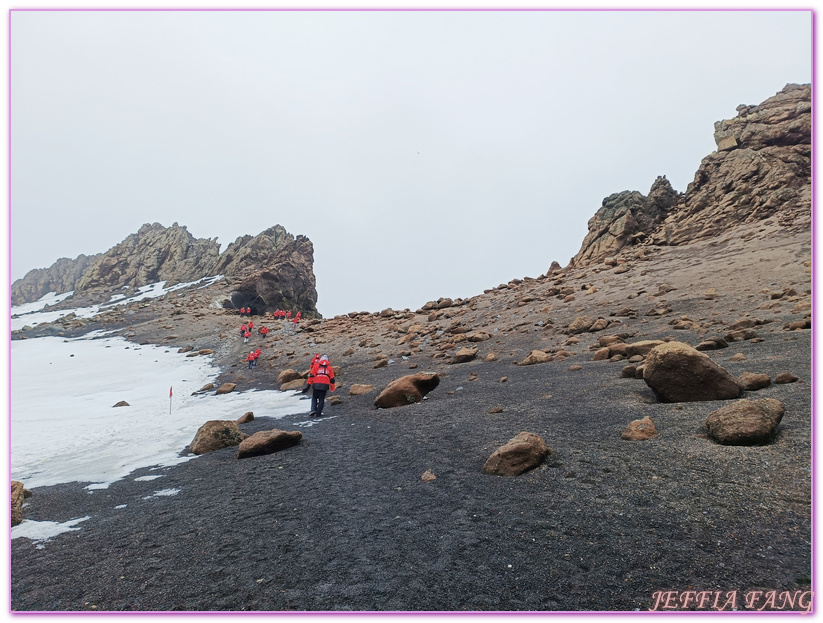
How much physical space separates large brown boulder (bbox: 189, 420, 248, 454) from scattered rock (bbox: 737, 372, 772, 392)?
33.4 feet

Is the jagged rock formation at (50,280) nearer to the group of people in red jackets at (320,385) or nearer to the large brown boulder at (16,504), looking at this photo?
the group of people in red jackets at (320,385)

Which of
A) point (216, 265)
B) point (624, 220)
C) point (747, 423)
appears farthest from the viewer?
point (216, 265)

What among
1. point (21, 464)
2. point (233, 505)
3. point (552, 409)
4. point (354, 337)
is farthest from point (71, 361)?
point (552, 409)

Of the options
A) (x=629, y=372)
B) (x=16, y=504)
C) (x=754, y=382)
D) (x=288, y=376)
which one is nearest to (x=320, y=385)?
(x=16, y=504)

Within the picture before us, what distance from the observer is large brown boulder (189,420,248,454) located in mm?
8453

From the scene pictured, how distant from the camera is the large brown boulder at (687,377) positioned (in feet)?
21.5

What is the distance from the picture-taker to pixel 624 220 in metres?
31.7

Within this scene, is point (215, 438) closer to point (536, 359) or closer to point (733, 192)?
point (536, 359)

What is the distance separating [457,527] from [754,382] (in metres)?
6.21

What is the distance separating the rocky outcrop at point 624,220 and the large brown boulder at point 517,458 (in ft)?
94.0

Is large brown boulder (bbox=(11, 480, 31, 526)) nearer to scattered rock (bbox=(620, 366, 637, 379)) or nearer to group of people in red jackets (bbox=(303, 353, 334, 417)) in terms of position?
group of people in red jackets (bbox=(303, 353, 334, 417))

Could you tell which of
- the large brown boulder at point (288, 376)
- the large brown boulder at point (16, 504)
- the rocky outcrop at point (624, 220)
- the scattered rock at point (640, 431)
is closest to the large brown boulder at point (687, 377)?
the scattered rock at point (640, 431)

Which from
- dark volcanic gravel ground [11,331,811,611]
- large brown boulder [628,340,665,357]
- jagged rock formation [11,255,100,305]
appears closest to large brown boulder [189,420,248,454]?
dark volcanic gravel ground [11,331,811,611]

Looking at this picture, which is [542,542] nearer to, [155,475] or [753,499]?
[753,499]
